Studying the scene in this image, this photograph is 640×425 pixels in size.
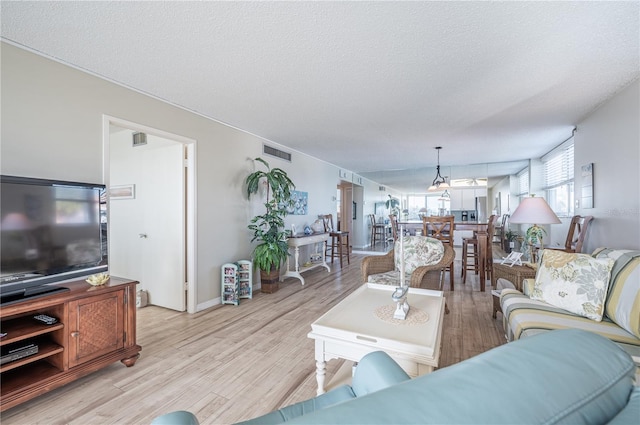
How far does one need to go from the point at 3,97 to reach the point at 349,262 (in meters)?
5.92

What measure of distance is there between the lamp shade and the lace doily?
2098mm

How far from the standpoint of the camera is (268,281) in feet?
13.7

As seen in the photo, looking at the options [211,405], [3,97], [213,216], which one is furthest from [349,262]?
[3,97]

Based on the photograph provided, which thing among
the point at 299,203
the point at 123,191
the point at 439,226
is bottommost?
the point at 439,226

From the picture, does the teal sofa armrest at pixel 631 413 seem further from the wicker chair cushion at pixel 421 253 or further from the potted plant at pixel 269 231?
the potted plant at pixel 269 231

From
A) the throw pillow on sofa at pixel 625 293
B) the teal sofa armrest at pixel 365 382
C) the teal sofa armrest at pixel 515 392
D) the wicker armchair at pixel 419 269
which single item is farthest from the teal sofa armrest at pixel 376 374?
the wicker armchair at pixel 419 269

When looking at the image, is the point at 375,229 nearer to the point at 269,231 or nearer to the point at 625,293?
the point at 269,231

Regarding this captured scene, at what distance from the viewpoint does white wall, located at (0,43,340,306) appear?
1.97m

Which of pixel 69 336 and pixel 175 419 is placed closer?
pixel 175 419

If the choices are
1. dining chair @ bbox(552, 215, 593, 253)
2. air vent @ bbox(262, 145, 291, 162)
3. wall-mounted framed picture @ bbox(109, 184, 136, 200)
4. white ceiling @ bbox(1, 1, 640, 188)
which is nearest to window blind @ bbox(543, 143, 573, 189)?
white ceiling @ bbox(1, 1, 640, 188)

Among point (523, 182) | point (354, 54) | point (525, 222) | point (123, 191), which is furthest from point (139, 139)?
point (523, 182)

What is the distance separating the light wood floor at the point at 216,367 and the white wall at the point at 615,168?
1476 millimetres

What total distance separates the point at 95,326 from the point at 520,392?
2565 millimetres

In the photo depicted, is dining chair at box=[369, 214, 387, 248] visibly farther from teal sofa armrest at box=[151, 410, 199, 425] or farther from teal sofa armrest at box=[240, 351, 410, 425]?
teal sofa armrest at box=[151, 410, 199, 425]
